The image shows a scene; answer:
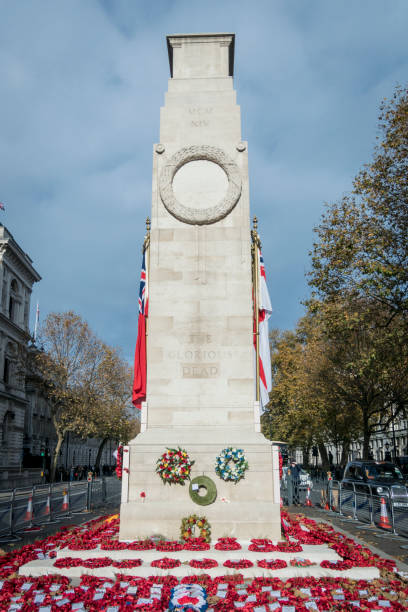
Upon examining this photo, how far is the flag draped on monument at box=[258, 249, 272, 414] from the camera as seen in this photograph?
14.7m

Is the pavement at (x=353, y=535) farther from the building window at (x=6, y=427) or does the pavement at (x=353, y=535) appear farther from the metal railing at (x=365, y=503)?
the building window at (x=6, y=427)

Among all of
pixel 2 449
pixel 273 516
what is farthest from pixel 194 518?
pixel 2 449

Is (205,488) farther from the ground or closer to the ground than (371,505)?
farther from the ground

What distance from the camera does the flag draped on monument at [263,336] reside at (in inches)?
578

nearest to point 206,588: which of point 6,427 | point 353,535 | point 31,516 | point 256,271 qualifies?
point 256,271

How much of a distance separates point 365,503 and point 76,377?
30478 millimetres

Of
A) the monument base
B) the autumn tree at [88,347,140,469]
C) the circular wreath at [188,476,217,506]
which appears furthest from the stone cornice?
the circular wreath at [188,476,217,506]

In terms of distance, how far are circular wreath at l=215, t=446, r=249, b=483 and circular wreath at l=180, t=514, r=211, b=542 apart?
1.08 metres

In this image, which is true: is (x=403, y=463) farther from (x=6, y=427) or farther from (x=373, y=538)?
(x=6, y=427)

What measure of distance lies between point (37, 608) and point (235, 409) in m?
6.38

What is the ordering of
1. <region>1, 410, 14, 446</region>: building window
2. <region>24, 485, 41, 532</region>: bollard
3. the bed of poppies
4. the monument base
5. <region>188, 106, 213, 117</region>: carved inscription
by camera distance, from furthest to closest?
<region>1, 410, 14, 446</region>: building window, <region>24, 485, 41, 532</region>: bollard, <region>188, 106, 213, 117</region>: carved inscription, the monument base, the bed of poppies

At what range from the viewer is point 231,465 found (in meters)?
12.2

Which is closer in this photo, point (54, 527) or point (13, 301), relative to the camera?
point (54, 527)

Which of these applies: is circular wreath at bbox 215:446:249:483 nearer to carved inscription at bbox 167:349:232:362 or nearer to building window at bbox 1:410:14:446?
carved inscription at bbox 167:349:232:362
